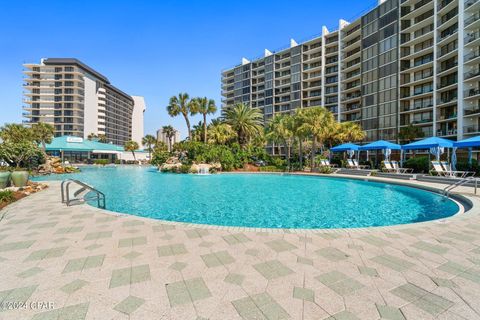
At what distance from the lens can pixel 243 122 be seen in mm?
34875

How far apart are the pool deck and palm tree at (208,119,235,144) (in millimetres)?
27807

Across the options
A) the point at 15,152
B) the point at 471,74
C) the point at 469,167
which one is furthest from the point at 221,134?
the point at 471,74

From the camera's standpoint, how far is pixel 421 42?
127ft

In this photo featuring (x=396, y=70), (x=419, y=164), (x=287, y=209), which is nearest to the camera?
(x=287, y=209)

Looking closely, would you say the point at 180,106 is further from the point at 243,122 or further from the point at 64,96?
the point at 64,96

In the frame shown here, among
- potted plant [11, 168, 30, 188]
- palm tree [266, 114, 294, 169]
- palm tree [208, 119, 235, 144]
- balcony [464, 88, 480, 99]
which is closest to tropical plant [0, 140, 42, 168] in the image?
potted plant [11, 168, 30, 188]

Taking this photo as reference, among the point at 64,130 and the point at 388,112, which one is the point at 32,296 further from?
the point at 64,130

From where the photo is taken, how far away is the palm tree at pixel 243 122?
3478 centimetres

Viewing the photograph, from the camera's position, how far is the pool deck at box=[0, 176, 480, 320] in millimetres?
2682

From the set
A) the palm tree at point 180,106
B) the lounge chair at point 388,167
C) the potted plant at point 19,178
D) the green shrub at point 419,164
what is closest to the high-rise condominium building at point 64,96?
the palm tree at point 180,106

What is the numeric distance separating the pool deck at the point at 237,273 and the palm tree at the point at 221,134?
2781cm

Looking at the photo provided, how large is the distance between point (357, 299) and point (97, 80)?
105263 mm

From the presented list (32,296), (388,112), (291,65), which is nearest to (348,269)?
(32,296)

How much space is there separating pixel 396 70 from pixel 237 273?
161 feet
